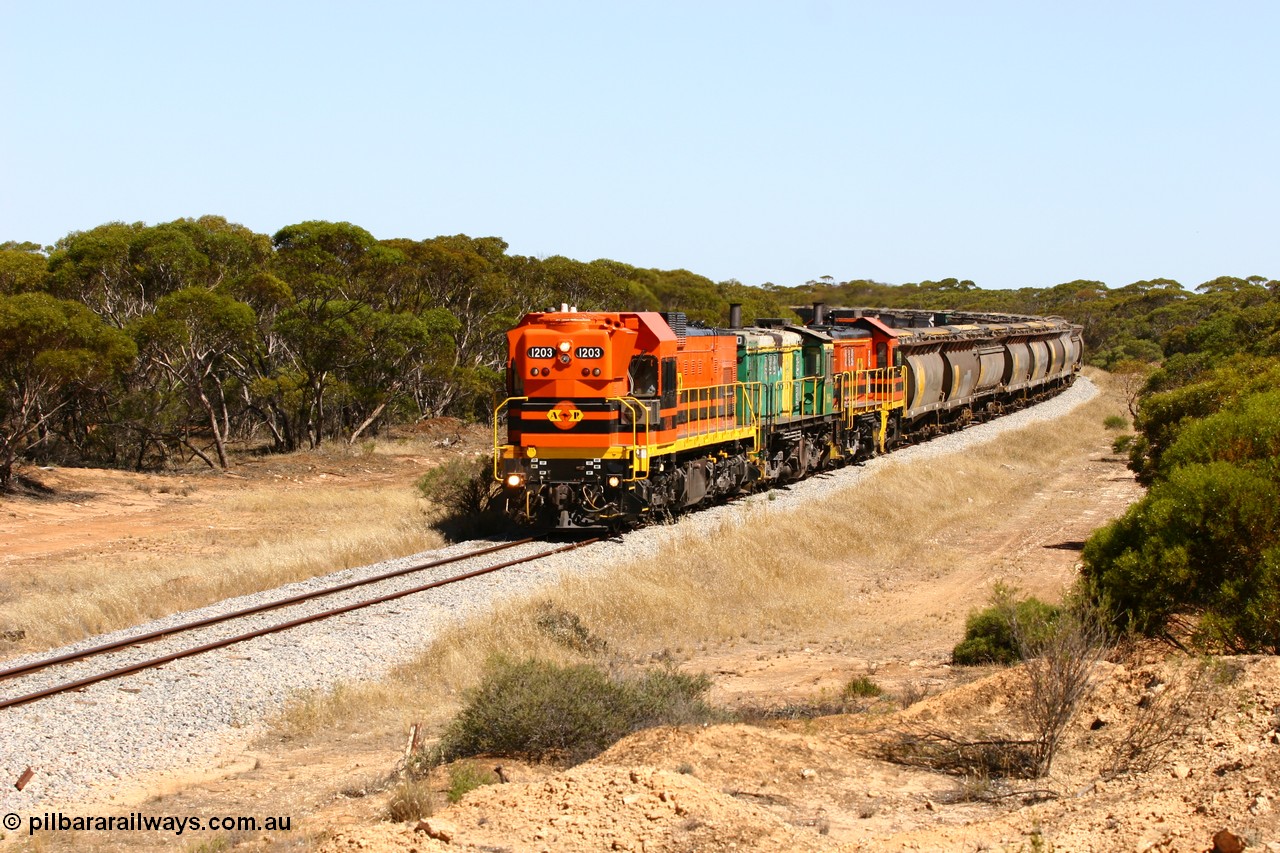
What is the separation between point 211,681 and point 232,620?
9.78ft

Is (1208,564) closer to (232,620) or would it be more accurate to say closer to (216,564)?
(232,620)

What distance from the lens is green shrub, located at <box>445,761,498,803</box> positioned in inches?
349

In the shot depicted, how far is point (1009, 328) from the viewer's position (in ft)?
165

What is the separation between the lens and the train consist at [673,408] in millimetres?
20328

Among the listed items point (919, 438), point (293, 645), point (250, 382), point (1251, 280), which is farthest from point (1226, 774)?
point (1251, 280)

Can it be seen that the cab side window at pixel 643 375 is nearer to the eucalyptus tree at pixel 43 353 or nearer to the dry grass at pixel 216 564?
the dry grass at pixel 216 564

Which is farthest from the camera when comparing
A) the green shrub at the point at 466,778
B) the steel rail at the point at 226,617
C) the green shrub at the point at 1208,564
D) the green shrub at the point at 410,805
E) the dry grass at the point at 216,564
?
the dry grass at the point at 216,564

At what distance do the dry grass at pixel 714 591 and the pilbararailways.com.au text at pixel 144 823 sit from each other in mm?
2511

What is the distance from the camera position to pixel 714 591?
1889 centimetres

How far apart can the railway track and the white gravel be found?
109 millimetres

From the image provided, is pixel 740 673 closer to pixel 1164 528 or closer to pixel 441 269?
pixel 1164 528

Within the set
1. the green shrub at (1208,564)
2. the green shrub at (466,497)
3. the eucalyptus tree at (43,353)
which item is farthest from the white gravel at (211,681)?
the eucalyptus tree at (43,353)

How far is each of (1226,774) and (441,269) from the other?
147 feet

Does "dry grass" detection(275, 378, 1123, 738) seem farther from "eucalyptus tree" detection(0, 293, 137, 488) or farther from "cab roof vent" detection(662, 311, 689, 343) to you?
"eucalyptus tree" detection(0, 293, 137, 488)
